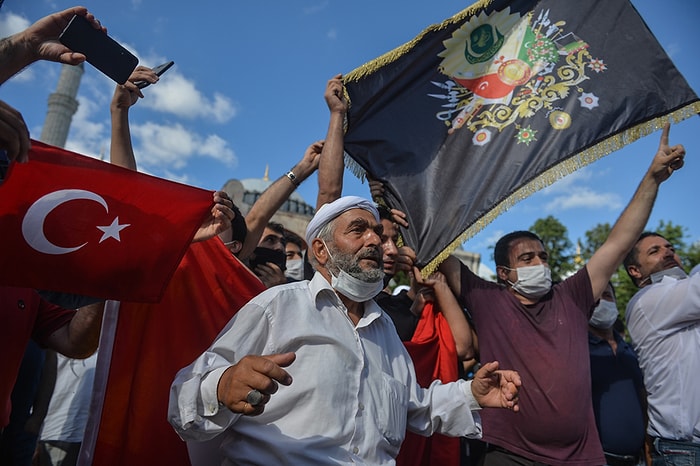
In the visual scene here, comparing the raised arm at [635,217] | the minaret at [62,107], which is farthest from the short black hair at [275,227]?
the minaret at [62,107]

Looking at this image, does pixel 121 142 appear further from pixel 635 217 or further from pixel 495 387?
pixel 635 217

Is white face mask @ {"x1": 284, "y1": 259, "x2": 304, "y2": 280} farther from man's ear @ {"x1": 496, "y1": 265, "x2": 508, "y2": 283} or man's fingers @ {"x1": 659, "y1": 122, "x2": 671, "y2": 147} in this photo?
man's fingers @ {"x1": 659, "y1": 122, "x2": 671, "y2": 147}

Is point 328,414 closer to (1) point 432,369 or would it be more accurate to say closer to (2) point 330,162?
(1) point 432,369

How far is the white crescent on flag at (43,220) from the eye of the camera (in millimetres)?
2109

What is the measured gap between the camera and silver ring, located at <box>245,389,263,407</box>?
1457 mm

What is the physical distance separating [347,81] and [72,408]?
12.3 ft

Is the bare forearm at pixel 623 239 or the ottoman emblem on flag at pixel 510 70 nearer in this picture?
the bare forearm at pixel 623 239

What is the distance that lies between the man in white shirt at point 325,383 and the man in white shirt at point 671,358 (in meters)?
2.01

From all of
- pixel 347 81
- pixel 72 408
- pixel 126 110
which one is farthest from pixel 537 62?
pixel 72 408

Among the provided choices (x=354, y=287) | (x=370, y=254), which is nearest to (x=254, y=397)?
(x=354, y=287)

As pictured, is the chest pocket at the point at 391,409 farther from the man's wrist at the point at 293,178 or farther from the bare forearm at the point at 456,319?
the man's wrist at the point at 293,178

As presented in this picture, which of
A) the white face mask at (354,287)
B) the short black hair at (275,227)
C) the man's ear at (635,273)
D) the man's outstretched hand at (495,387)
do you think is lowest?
the man's outstretched hand at (495,387)

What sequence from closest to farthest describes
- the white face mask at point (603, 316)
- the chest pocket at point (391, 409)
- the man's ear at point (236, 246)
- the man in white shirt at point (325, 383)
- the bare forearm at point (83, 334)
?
1. the man in white shirt at point (325, 383)
2. the chest pocket at point (391, 409)
3. the bare forearm at point (83, 334)
4. the man's ear at point (236, 246)
5. the white face mask at point (603, 316)

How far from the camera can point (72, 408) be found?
4.44 m
